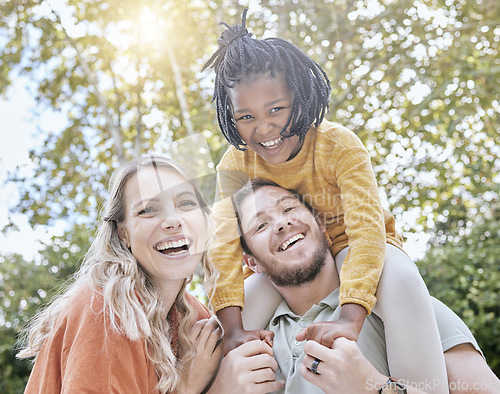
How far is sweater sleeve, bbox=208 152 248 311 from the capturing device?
6.50ft

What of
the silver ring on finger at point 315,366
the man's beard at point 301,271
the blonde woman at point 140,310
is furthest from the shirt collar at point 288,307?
the silver ring on finger at point 315,366

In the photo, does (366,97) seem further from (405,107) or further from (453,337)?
(453,337)

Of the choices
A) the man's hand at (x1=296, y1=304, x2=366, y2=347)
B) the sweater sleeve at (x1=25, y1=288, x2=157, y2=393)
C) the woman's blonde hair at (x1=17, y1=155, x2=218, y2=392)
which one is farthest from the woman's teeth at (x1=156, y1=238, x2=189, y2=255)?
the man's hand at (x1=296, y1=304, x2=366, y2=347)

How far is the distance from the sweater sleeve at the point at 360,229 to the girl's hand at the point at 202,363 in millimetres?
539

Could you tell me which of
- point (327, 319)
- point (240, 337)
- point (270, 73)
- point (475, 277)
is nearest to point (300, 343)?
point (327, 319)

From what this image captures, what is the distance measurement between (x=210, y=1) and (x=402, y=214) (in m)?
3.24

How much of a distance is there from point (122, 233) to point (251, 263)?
1.96 feet

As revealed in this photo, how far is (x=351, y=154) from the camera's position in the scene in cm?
200

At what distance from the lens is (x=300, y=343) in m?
1.97

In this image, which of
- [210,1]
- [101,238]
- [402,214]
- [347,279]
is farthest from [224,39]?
[210,1]

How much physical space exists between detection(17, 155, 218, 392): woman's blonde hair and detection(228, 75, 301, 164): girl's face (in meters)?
0.33

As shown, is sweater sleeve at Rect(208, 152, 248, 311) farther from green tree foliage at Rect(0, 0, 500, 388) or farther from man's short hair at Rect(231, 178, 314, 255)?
green tree foliage at Rect(0, 0, 500, 388)

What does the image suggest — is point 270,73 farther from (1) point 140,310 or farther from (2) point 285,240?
(1) point 140,310

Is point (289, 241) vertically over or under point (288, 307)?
over
